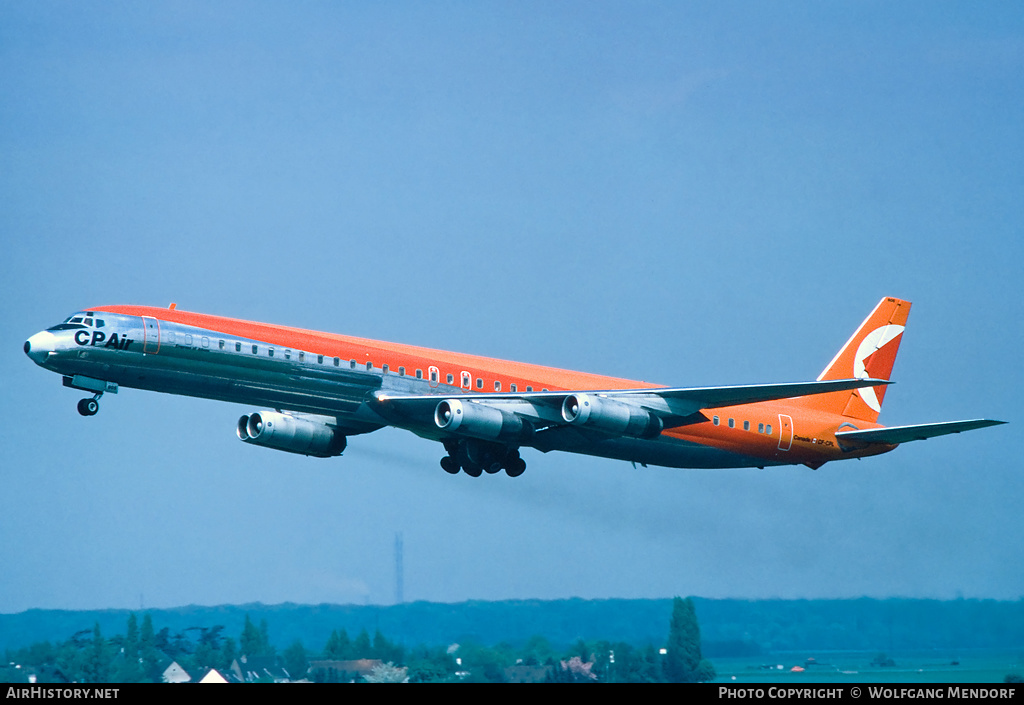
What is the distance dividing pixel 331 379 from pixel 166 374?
5.20 m

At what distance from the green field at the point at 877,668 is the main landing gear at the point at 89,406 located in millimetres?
27633

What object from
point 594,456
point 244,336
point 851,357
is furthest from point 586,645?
point 244,336

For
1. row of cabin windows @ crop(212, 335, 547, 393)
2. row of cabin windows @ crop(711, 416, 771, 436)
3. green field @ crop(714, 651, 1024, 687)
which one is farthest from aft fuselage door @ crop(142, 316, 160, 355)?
green field @ crop(714, 651, 1024, 687)

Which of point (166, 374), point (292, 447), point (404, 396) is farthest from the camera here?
point (292, 447)

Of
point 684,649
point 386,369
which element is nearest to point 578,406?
point 386,369

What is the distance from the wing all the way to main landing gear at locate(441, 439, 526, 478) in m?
2.97

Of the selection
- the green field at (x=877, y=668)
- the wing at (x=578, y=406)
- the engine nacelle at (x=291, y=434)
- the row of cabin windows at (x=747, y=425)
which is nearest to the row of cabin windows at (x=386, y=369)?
the wing at (x=578, y=406)

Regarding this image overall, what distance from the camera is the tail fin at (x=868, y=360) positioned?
180 feet

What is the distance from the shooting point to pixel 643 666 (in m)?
54.4

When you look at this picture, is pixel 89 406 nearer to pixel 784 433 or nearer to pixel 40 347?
pixel 40 347

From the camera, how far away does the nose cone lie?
135 ft
